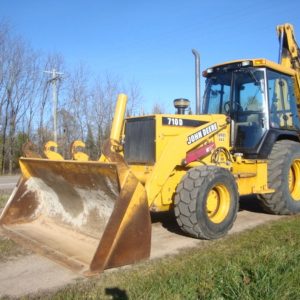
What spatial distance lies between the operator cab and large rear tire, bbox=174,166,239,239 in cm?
132

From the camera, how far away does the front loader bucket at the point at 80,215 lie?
14.4 feet

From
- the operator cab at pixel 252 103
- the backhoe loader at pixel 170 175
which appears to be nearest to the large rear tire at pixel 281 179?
the backhoe loader at pixel 170 175

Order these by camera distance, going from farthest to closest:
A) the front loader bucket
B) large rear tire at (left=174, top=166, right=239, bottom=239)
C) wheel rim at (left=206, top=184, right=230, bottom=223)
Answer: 1. wheel rim at (left=206, top=184, right=230, bottom=223)
2. large rear tire at (left=174, top=166, right=239, bottom=239)
3. the front loader bucket

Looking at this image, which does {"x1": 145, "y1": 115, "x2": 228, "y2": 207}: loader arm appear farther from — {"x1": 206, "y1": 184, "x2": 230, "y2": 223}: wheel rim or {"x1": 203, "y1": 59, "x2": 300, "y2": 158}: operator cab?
{"x1": 203, "y1": 59, "x2": 300, "y2": 158}: operator cab

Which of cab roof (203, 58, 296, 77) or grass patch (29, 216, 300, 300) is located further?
cab roof (203, 58, 296, 77)

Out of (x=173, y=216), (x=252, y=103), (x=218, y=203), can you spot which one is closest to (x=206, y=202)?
(x=218, y=203)

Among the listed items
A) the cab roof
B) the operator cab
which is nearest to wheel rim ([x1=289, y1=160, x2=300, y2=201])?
the operator cab

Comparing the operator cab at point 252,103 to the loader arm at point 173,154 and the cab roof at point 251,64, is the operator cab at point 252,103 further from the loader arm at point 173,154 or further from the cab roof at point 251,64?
the loader arm at point 173,154

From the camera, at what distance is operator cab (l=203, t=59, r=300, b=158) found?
23.0 feet

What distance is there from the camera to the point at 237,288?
3.45 m

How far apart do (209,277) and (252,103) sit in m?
4.00

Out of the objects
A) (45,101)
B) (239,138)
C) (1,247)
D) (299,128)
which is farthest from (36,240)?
(45,101)

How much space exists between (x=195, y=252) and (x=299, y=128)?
420 cm

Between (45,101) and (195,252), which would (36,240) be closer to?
(195,252)
